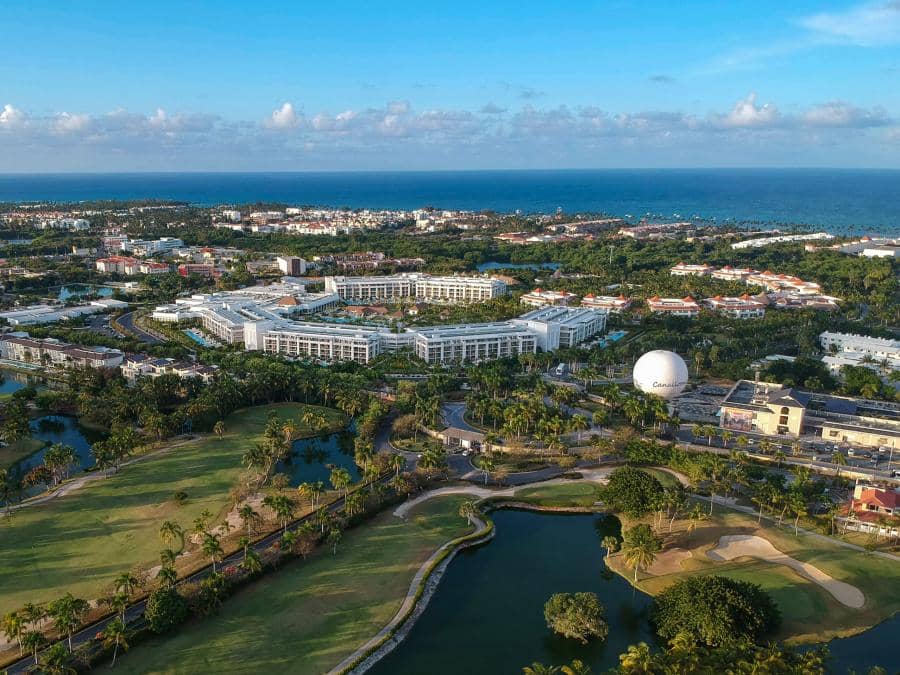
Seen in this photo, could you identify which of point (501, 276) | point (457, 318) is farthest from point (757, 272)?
point (457, 318)

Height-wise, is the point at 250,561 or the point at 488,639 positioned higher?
the point at 250,561

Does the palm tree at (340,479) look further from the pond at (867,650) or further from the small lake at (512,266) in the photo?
the small lake at (512,266)

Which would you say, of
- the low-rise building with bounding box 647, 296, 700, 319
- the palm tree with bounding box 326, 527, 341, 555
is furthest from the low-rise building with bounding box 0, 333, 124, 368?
the low-rise building with bounding box 647, 296, 700, 319

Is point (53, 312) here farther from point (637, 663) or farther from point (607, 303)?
point (637, 663)

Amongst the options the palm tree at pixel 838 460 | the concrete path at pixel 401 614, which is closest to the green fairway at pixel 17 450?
the concrete path at pixel 401 614

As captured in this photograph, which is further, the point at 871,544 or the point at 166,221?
the point at 166,221

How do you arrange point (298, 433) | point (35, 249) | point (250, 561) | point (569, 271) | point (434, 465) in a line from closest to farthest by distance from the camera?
1. point (250, 561)
2. point (434, 465)
3. point (298, 433)
4. point (569, 271)
5. point (35, 249)

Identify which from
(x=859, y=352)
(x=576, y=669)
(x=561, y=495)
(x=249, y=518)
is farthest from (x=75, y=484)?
(x=859, y=352)

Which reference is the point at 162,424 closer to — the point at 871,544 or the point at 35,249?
the point at 871,544
